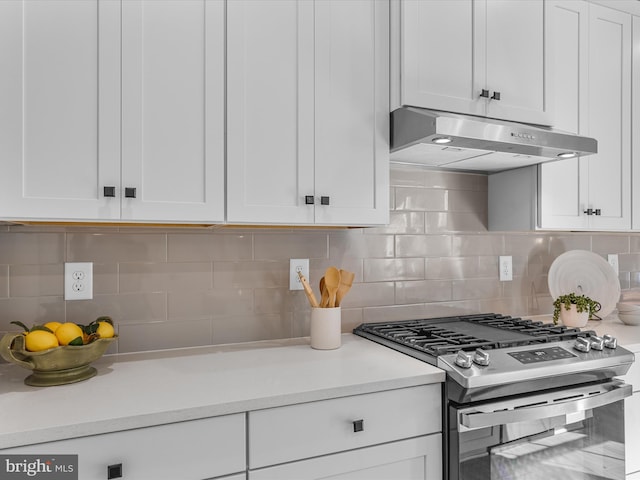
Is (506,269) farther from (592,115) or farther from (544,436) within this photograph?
(544,436)

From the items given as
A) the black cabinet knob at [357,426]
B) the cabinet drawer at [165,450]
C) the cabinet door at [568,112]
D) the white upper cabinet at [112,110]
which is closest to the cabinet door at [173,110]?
the white upper cabinet at [112,110]

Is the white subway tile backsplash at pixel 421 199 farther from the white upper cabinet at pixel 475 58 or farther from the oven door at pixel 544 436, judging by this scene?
the oven door at pixel 544 436

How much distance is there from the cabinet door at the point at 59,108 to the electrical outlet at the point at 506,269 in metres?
1.85

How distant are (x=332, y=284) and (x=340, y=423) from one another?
0.57 m

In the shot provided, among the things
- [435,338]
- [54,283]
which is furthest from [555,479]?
[54,283]

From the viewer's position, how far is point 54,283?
1573mm

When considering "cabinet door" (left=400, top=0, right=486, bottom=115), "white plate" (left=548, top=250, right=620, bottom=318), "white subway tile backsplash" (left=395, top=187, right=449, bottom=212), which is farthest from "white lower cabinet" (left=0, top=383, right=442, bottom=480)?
"white plate" (left=548, top=250, right=620, bottom=318)

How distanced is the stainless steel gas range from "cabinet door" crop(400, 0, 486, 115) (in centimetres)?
91

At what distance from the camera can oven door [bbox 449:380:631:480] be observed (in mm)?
1396

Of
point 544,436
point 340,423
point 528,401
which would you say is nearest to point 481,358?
point 528,401

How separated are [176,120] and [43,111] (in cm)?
36

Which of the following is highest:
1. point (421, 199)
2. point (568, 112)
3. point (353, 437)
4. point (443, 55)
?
point (443, 55)

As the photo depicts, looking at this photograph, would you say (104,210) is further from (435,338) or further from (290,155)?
(435,338)

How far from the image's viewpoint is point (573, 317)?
2.15m
